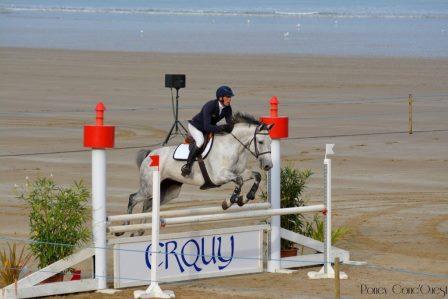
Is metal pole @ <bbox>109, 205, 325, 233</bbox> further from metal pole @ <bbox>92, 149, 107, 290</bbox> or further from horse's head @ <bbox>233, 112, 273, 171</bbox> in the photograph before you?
horse's head @ <bbox>233, 112, 273, 171</bbox>

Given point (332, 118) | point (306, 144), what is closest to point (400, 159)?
point (306, 144)

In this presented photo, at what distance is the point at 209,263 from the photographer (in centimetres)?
1497

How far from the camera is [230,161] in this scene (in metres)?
15.4

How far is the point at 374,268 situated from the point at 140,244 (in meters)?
2.96

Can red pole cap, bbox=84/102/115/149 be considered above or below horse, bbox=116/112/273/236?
above

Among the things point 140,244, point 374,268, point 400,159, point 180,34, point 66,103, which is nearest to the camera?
point 140,244

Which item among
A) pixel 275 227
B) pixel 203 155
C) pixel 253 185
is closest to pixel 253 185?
pixel 253 185

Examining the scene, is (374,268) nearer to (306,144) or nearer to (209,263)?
(209,263)

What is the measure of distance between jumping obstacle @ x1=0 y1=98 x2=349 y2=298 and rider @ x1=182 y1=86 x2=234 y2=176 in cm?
53

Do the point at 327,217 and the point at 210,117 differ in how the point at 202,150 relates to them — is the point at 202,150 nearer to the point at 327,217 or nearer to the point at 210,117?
the point at 210,117

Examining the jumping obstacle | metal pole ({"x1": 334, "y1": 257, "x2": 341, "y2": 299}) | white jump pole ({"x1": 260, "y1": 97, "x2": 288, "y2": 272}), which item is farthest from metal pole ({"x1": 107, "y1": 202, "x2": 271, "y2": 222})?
metal pole ({"x1": 334, "y1": 257, "x2": 341, "y2": 299})

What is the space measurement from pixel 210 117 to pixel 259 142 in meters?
0.70

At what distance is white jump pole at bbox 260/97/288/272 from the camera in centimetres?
1557

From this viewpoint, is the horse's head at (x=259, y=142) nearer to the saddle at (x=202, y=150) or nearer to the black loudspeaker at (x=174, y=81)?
the saddle at (x=202, y=150)
